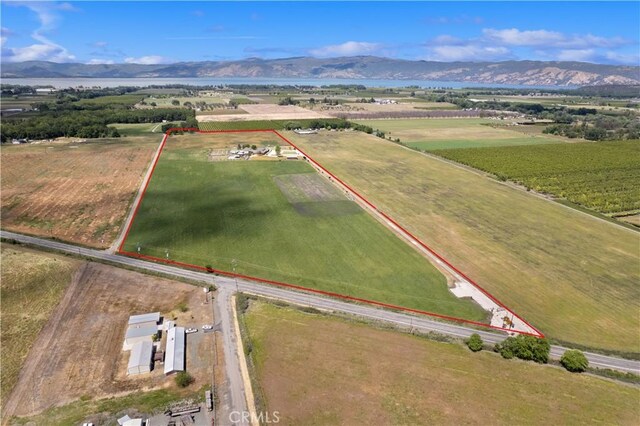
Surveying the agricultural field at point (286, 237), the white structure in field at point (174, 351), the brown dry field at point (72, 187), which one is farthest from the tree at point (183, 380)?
the brown dry field at point (72, 187)

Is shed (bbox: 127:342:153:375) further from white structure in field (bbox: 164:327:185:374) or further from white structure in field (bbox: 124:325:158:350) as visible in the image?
white structure in field (bbox: 164:327:185:374)

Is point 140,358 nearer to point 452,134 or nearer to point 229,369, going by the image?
point 229,369

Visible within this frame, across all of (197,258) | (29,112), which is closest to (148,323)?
(197,258)

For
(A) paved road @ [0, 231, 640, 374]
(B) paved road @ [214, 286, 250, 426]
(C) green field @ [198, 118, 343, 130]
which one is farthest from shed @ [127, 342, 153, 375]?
(C) green field @ [198, 118, 343, 130]

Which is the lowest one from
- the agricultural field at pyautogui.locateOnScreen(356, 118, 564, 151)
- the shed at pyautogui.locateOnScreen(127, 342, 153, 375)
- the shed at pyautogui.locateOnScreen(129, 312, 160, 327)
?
the shed at pyautogui.locateOnScreen(127, 342, 153, 375)

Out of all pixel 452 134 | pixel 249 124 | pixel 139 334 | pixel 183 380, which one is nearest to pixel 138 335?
pixel 139 334

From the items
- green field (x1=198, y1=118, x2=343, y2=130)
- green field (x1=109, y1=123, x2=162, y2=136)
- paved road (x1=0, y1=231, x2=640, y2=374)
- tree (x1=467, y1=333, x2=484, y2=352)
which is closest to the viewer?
tree (x1=467, y1=333, x2=484, y2=352)
